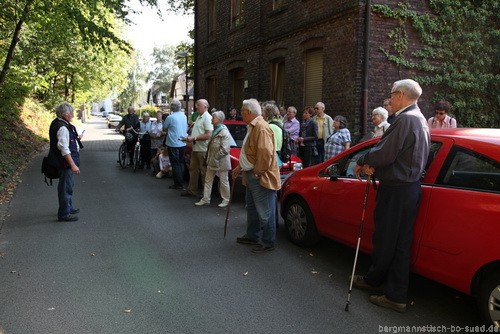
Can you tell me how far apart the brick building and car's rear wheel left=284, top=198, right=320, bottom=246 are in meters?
5.31

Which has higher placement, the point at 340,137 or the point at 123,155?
the point at 340,137

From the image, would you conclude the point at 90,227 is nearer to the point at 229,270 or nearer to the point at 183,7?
the point at 229,270

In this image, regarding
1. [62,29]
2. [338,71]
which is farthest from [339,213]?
[62,29]

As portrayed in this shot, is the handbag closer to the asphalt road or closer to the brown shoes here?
the asphalt road

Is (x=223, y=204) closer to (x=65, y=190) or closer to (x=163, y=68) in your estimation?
(x=65, y=190)

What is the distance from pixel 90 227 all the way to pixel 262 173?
3.01m

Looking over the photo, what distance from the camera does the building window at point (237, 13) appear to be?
17250mm

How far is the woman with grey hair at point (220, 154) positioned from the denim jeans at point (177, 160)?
4.71ft

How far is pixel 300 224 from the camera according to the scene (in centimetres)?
570

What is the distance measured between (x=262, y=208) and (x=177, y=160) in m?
4.49

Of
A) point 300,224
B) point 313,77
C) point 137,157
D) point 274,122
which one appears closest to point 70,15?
point 137,157

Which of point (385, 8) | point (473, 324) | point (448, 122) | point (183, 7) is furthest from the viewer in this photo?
point (183, 7)

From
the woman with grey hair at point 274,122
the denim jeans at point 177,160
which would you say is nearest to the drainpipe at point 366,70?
the denim jeans at point 177,160

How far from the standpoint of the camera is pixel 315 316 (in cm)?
380
